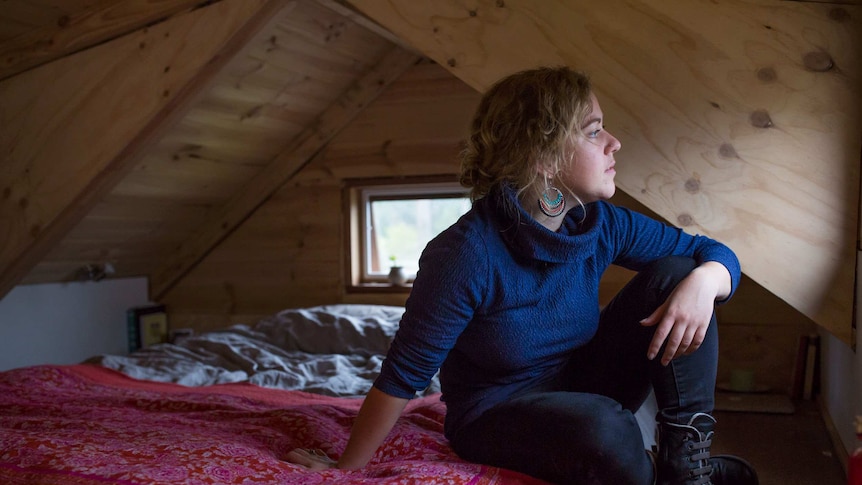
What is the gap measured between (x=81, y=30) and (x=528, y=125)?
1.77 metres

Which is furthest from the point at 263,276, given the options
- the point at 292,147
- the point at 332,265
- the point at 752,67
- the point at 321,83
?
the point at 752,67

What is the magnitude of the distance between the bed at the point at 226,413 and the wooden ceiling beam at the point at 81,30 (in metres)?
1.01

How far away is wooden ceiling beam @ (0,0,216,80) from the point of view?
2453mm

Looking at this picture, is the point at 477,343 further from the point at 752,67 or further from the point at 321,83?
the point at 321,83

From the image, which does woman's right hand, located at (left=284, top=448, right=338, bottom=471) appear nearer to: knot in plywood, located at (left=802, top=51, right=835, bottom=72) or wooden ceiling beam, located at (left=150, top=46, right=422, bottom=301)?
knot in plywood, located at (left=802, top=51, right=835, bottom=72)

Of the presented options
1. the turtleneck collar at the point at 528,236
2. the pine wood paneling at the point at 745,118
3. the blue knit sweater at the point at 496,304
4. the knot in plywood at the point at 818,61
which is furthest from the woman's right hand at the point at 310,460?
the knot in plywood at the point at 818,61

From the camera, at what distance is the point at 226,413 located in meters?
1.89

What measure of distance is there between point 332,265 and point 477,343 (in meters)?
2.64

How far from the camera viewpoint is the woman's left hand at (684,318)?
1266mm

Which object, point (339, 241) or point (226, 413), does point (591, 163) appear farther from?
point (339, 241)

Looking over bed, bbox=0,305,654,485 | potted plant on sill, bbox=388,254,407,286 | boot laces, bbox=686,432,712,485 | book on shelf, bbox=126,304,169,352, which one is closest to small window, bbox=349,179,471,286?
potted plant on sill, bbox=388,254,407,286

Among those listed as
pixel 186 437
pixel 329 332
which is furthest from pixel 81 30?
pixel 186 437

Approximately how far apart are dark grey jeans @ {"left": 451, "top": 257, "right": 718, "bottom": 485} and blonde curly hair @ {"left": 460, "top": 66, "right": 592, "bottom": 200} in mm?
281

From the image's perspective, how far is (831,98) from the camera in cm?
174
